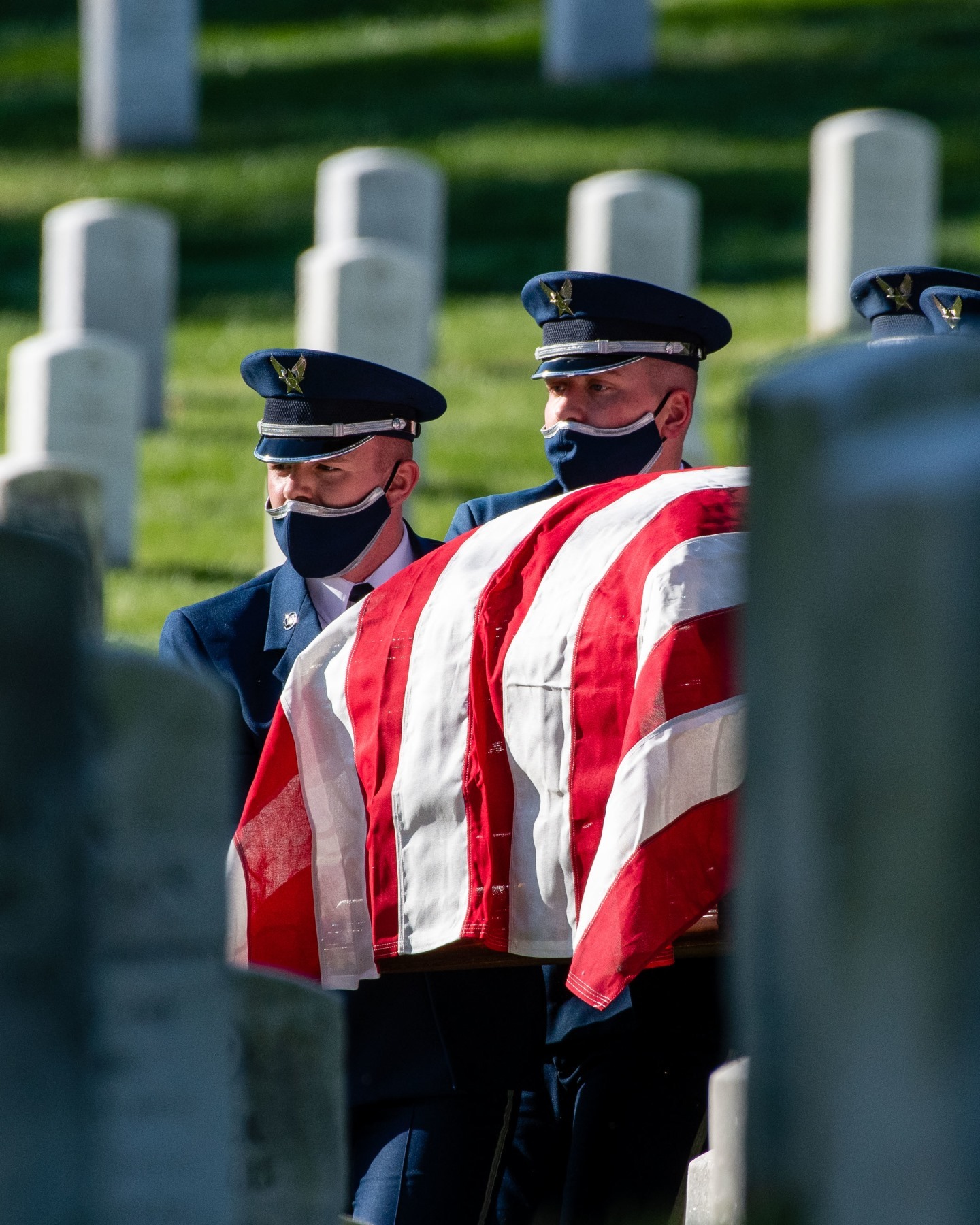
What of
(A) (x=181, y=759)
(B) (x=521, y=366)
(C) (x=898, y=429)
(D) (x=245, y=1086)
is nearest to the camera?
(C) (x=898, y=429)

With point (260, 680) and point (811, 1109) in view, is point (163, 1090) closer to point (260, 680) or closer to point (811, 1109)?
point (811, 1109)

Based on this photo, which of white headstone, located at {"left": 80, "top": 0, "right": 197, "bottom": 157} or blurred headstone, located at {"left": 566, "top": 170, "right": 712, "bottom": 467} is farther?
white headstone, located at {"left": 80, "top": 0, "right": 197, "bottom": 157}

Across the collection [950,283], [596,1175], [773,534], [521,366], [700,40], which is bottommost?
[596,1175]

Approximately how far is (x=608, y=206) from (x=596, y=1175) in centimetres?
761

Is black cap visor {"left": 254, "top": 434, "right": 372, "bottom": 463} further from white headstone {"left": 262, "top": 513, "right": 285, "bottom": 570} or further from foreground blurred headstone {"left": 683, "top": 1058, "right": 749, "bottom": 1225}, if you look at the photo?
white headstone {"left": 262, "top": 513, "right": 285, "bottom": 570}

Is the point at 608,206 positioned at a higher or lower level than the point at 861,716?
higher

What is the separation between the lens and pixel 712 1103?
2523 mm

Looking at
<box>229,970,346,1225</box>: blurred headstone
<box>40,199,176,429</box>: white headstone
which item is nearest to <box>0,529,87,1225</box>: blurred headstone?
<box>229,970,346,1225</box>: blurred headstone

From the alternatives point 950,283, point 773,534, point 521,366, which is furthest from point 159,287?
point 773,534

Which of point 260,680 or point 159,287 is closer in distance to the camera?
point 260,680

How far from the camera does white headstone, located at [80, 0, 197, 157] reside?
15.1 metres

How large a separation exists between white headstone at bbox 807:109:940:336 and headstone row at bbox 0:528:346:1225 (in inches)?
387

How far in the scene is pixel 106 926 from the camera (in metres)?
1.95

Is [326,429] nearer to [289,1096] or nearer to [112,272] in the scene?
[289,1096]
